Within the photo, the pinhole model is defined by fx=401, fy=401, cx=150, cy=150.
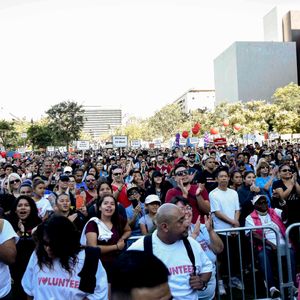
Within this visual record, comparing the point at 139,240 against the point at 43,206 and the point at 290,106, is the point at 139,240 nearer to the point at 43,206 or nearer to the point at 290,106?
the point at 43,206

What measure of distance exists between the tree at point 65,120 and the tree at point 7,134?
174 inches

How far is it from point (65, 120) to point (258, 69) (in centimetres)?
4860

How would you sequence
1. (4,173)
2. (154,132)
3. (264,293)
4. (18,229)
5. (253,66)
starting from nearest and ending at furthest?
(18,229) → (264,293) → (4,173) → (154,132) → (253,66)

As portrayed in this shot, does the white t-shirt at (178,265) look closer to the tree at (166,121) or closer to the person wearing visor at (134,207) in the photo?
A: the person wearing visor at (134,207)

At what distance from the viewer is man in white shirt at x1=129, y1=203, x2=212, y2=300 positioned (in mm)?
3240

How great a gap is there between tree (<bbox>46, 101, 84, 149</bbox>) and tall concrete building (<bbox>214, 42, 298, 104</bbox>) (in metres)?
41.9

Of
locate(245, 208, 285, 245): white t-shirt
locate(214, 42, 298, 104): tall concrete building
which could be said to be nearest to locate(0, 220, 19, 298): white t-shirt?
locate(245, 208, 285, 245): white t-shirt

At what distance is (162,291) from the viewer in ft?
5.40

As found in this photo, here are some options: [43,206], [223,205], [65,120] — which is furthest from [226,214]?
[65,120]

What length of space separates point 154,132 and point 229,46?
26.3 m

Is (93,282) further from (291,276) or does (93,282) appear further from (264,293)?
(264,293)

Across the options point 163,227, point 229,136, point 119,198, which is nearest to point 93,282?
point 163,227

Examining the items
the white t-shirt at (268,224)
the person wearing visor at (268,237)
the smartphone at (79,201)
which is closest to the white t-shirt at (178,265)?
the person wearing visor at (268,237)

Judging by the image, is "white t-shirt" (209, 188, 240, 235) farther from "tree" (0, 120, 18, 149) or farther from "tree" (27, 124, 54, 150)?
"tree" (27, 124, 54, 150)
